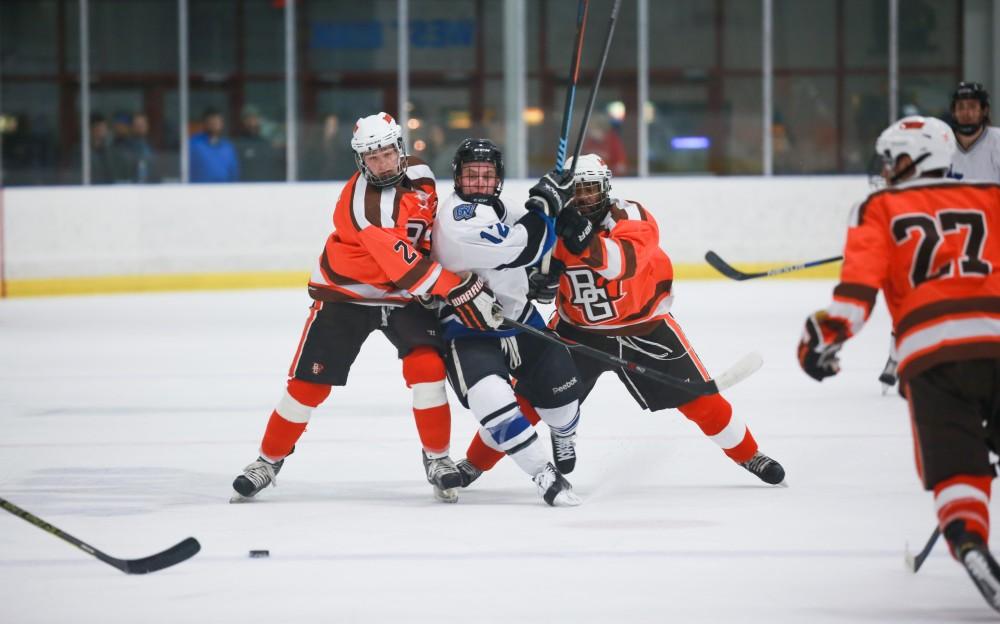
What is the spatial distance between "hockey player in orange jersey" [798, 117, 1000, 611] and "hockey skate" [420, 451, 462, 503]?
1274 millimetres

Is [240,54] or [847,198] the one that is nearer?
[847,198]

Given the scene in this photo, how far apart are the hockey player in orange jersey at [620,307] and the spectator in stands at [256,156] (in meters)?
7.21

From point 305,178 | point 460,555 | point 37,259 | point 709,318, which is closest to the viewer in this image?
point 460,555

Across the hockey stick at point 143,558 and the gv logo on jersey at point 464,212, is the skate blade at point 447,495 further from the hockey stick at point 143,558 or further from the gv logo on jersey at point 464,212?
the hockey stick at point 143,558

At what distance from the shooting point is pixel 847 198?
34.3ft

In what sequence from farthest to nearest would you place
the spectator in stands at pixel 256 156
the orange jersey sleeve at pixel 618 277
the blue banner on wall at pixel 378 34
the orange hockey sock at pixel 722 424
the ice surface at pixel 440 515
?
the blue banner on wall at pixel 378 34 → the spectator in stands at pixel 256 156 → the orange hockey sock at pixel 722 424 → the orange jersey sleeve at pixel 618 277 → the ice surface at pixel 440 515

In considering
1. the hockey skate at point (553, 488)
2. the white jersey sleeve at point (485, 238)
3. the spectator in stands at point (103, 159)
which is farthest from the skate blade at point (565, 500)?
the spectator in stands at point (103, 159)

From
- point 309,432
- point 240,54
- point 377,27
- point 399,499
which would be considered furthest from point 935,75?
point 399,499

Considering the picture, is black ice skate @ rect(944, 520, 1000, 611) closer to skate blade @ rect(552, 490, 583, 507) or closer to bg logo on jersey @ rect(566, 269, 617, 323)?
skate blade @ rect(552, 490, 583, 507)

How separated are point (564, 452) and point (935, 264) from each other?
1.51 meters

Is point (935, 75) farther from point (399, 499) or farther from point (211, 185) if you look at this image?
point (399, 499)

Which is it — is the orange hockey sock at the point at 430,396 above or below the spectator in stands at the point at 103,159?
below

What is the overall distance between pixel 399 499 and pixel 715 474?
931 millimetres

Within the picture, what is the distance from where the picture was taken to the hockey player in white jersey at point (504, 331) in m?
3.69
